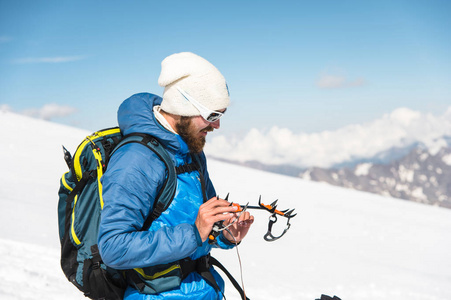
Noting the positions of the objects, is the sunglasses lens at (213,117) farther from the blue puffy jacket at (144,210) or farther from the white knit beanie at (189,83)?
the blue puffy jacket at (144,210)

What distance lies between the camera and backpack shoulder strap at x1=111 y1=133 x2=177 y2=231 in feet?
5.81

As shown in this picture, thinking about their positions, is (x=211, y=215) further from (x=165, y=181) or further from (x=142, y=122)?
(x=142, y=122)

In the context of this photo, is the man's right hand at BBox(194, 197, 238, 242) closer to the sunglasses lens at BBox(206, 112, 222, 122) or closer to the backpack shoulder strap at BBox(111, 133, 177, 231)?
the backpack shoulder strap at BBox(111, 133, 177, 231)

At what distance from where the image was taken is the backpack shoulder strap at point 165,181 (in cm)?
177

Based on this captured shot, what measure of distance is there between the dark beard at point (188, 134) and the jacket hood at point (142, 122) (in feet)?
0.11

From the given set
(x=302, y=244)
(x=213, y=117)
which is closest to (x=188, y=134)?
(x=213, y=117)

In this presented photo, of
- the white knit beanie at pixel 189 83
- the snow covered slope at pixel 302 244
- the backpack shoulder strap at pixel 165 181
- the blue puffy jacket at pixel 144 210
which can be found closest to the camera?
the blue puffy jacket at pixel 144 210

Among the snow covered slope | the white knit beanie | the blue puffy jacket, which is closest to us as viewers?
the blue puffy jacket

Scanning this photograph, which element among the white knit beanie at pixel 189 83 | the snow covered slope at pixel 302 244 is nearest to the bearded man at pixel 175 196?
the white knit beanie at pixel 189 83

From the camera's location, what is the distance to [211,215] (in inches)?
65.7

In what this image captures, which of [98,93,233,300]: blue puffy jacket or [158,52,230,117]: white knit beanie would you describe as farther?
[158,52,230,117]: white knit beanie

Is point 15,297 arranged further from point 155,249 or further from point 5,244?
point 155,249

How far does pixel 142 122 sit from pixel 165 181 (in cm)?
32

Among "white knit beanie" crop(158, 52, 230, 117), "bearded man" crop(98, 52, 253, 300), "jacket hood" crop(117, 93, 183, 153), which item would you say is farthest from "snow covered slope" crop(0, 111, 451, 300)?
"white knit beanie" crop(158, 52, 230, 117)
